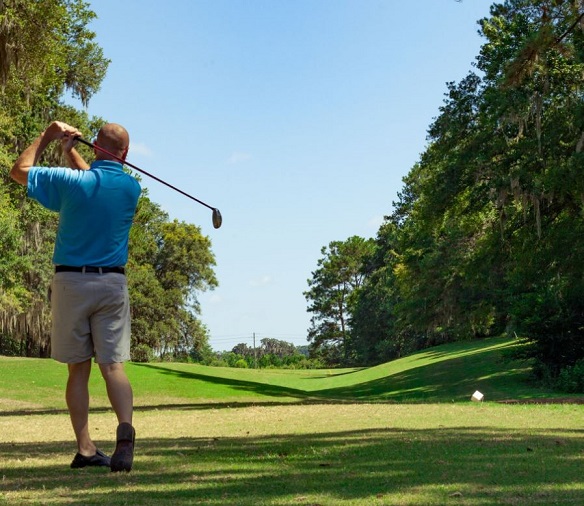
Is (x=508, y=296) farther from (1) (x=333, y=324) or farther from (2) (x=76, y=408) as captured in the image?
(1) (x=333, y=324)

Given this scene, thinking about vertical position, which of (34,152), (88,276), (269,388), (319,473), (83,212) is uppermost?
(34,152)

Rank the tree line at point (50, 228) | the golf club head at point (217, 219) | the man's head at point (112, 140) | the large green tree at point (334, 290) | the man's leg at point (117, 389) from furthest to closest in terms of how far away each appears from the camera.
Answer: the large green tree at point (334, 290) < the tree line at point (50, 228) < the golf club head at point (217, 219) < the man's head at point (112, 140) < the man's leg at point (117, 389)

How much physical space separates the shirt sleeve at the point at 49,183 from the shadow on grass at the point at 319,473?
1.80m

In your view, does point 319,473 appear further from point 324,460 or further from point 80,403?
point 80,403

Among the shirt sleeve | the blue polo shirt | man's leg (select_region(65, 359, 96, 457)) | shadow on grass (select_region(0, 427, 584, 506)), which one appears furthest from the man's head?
shadow on grass (select_region(0, 427, 584, 506))

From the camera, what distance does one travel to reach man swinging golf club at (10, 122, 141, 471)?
5.20 m

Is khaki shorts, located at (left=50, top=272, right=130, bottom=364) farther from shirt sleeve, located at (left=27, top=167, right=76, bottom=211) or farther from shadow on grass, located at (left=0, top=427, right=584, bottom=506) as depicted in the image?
shadow on grass, located at (left=0, top=427, right=584, bottom=506)

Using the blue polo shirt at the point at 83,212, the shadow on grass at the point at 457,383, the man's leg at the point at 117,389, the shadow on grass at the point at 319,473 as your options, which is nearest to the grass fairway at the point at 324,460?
the shadow on grass at the point at 319,473

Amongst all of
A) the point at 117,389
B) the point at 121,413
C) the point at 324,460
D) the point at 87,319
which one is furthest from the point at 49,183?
the point at 324,460

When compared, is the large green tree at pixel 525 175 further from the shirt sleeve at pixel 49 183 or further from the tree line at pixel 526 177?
the shirt sleeve at pixel 49 183

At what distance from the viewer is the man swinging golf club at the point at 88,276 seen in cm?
520

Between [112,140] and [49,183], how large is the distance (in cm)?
53

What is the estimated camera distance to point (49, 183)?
5332 mm

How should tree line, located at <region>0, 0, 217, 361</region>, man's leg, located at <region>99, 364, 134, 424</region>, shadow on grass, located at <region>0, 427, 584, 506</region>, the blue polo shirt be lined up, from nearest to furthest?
shadow on grass, located at <region>0, 427, 584, 506</region>, man's leg, located at <region>99, 364, 134, 424</region>, the blue polo shirt, tree line, located at <region>0, 0, 217, 361</region>
